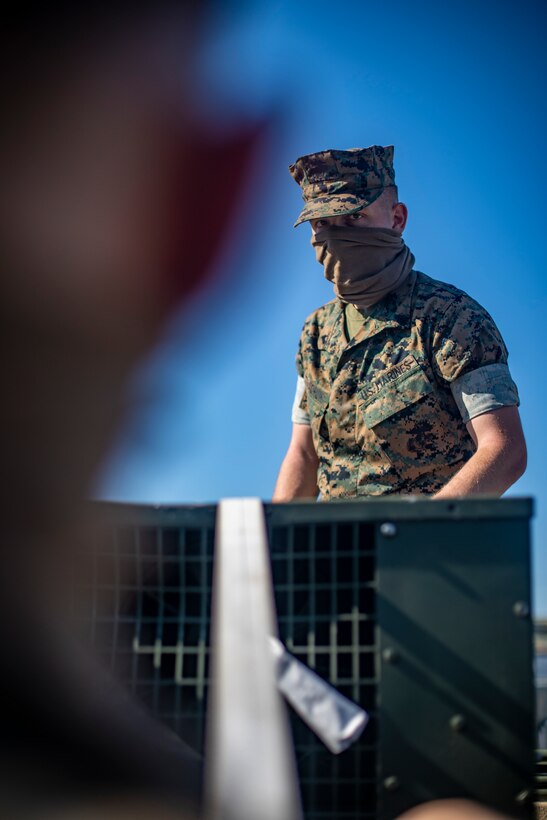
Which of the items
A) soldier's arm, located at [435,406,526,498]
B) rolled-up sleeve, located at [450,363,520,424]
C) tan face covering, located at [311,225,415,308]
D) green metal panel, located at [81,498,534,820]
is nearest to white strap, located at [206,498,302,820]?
green metal panel, located at [81,498,534,820]

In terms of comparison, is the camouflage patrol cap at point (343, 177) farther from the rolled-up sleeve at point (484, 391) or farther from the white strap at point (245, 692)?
the white strap at point (245, 692)

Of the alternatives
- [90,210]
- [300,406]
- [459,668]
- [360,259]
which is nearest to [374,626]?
[459,668]

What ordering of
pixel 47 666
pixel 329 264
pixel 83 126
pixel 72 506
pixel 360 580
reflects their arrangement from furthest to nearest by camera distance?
pixel 329 264
pixel 360 580
pixel 47 666
pixel 72 506
pixel 83 126

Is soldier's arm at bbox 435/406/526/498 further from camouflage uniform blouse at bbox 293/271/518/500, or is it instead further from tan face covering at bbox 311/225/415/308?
tan face covering at bbox 311/225/415/308

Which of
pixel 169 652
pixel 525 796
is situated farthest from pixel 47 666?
pixel 525 796

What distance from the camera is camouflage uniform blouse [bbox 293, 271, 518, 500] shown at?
2.38 meters

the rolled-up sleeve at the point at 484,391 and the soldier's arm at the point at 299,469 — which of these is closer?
the rolled-up sleeve at the point at 484,391

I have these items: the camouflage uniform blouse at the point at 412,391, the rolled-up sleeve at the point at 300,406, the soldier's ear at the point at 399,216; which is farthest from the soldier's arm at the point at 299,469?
the soldier's ear at the point at 399,216

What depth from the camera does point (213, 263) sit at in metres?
0.63

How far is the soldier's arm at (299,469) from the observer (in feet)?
8.86

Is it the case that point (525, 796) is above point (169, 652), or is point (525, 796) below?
below

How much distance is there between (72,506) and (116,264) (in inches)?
9.2

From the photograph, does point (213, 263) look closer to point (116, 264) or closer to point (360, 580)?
point (116, 264)

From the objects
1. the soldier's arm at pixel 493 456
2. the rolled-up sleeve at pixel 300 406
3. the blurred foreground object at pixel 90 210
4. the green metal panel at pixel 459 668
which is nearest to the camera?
the blurred foreground object at pixel 90 210
